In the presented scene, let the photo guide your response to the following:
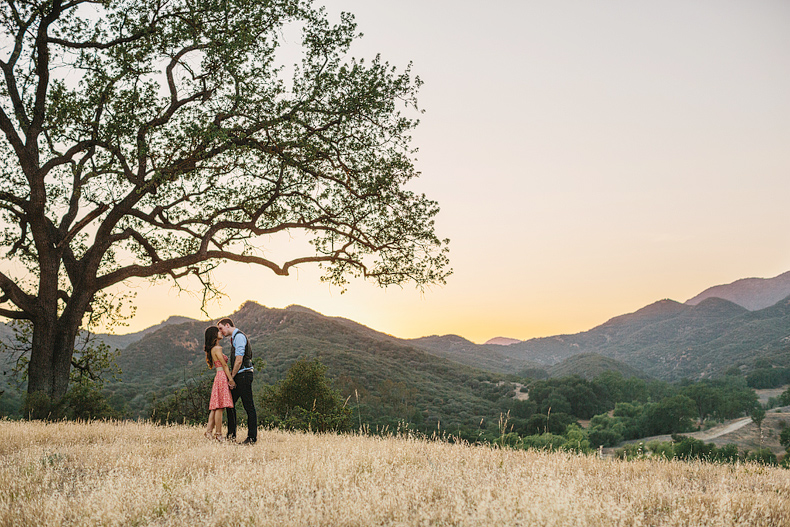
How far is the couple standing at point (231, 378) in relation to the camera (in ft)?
29.1

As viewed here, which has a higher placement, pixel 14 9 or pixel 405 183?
pixel 14 9

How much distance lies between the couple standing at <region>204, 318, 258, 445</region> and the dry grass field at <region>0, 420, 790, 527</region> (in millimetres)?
771

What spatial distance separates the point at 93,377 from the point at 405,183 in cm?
1361

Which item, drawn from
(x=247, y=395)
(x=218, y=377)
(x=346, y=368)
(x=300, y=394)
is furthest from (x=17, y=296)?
(x=346, y=368)

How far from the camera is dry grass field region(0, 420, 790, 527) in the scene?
4.31 m

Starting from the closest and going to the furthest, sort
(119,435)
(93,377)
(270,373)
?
(119,435) < (93,377) < (270,373)

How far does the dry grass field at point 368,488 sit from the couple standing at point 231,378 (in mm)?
771

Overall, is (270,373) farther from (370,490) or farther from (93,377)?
(370,490)

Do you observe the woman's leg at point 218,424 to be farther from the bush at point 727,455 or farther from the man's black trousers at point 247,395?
the bush at point 727,455

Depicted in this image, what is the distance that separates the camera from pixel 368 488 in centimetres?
521

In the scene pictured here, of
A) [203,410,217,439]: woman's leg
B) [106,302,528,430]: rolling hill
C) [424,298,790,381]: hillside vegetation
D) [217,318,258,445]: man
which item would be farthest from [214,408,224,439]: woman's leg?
Result: [424,298,790,381]: hillside vegetation

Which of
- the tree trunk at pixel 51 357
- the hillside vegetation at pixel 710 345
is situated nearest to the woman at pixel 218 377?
the tree trunk at pixel 51 357

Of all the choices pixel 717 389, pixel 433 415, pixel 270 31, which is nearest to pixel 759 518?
pixel 270 31

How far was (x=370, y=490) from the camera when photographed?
5.11 metres
